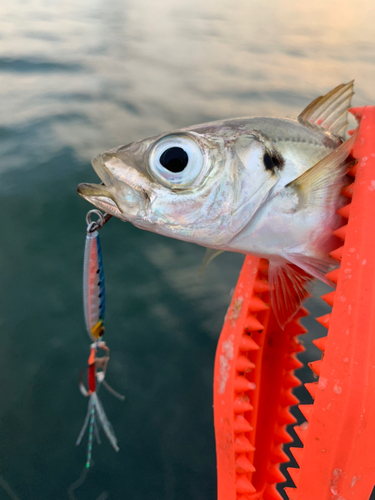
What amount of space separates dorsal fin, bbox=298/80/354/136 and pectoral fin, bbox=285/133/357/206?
0.53m

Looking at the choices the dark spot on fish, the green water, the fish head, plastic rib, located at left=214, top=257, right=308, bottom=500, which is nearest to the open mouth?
the fish head

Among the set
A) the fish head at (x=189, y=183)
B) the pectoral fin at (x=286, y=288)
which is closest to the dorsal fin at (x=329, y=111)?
the fish head at (x=189, y=183)

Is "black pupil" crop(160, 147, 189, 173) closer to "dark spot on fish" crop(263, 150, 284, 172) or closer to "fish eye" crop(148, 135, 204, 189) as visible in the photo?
"fish eye" crop(148, 135, 204, 189)

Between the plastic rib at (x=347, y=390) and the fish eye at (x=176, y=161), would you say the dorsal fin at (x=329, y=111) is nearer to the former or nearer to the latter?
the plastic rib at (x=347, y=390)

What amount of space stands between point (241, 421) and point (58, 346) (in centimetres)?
129

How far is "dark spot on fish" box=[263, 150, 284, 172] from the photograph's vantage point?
137 centimetres

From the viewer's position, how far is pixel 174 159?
4.20 feet

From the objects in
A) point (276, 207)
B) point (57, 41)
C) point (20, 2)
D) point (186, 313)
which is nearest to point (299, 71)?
point (57, 41)

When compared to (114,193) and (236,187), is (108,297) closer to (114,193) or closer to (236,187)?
(114,193)

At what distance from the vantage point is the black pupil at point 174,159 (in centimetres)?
128

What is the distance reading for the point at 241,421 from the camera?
1.53 m

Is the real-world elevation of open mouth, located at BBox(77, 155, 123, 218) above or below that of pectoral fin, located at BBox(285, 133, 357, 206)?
below

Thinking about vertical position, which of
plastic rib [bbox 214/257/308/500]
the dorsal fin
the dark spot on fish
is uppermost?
the dorsal fin

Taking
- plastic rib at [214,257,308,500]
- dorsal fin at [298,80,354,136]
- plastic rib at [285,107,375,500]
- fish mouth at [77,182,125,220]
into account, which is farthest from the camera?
dorsal fin at [298,80,354,136]
